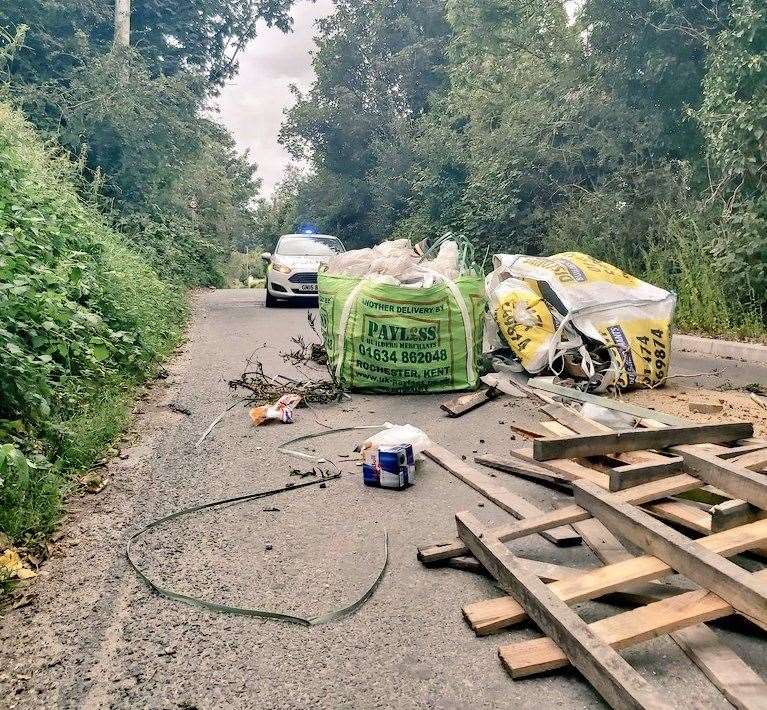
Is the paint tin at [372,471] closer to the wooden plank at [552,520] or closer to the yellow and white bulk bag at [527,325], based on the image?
the wooden plank at [552,520]

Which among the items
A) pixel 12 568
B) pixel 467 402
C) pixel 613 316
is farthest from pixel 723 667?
pixel 613 316

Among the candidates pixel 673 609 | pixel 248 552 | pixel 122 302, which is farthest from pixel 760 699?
pixel 122 302

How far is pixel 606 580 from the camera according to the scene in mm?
2264

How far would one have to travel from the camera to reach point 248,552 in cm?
290

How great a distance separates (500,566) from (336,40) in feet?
114

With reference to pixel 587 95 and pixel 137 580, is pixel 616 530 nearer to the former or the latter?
pixel 137 580

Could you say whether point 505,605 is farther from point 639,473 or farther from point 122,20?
point 122,20

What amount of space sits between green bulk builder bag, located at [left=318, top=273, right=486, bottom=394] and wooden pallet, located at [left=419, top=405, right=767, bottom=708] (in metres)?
2.45

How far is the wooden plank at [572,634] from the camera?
1752 millimetres

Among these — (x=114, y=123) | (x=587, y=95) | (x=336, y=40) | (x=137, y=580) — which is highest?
(x=336, y=40)

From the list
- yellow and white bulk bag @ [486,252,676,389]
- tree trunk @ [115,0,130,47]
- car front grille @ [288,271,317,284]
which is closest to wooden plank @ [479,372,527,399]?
yellow and white bulk bag @ [486,252,676,389]

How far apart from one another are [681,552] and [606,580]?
0.28m

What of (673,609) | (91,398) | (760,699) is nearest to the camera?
(760,699)

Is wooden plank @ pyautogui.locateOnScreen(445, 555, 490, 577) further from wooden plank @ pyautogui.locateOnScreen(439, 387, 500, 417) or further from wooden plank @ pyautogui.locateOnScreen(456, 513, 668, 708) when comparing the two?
wooden plank @ pyautogui.locateOnScreen(439, 387, 500, 417)
